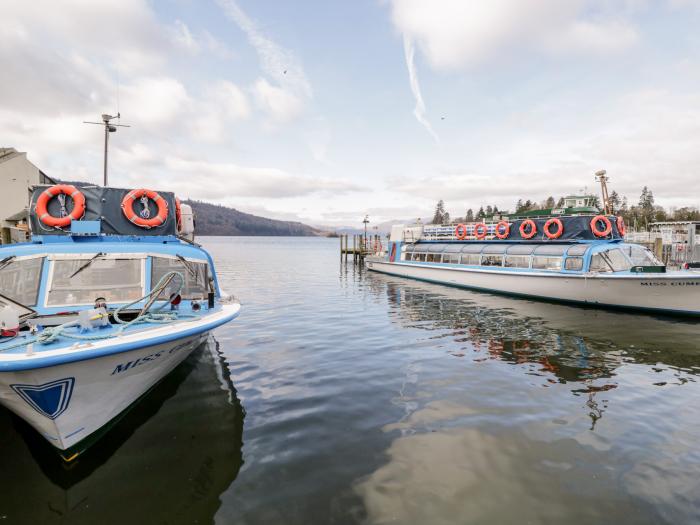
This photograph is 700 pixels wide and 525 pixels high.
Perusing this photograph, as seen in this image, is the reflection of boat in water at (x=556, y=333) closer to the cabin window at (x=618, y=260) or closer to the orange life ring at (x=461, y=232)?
the cabin window at (x=618, y=260)

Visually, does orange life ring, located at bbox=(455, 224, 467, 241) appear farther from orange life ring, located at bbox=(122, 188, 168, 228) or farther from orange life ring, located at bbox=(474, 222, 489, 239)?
orange life ring, located at bbox=(122, 188, 168, 228)

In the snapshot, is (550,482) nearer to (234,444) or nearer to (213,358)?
(234,444)

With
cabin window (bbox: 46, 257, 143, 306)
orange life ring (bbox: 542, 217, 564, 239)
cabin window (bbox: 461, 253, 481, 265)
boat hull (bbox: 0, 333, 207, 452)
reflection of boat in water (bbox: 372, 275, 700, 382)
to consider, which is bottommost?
reflection of boat in water (bbox: 372, 275, 700, 382)

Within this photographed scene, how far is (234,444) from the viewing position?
6340 millimetres

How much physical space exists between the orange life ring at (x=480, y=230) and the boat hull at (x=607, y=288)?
11.4 ft

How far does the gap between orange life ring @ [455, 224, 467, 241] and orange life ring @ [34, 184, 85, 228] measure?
24.7 m

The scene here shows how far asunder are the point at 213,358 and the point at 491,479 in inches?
325

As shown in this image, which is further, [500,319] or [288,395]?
[500,319]

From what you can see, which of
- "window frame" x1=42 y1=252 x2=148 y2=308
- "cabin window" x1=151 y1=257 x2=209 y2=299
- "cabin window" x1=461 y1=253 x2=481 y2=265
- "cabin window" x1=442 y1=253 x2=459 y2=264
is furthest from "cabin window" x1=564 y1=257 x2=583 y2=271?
"window frame" x1=42 y1=252 x2=148 y2=308

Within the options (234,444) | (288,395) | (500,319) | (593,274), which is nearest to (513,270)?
(593,274)

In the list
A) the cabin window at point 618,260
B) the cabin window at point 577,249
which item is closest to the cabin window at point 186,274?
the cabin window at point 577,249

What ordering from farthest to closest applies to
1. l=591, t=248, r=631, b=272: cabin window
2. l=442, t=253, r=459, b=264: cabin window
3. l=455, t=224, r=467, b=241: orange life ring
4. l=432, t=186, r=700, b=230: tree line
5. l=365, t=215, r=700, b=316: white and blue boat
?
1. l=432, t=186, r=700, b=230: tree line
2. l=455, t=224, r=467, b=241: orange life ring
3. l=442, t=253, r=459, b=264: cabin window
4. l=591, t=248, r=631, b=272: cabin window
5. l=365, t=215, r=700, b=316: white and blue boat

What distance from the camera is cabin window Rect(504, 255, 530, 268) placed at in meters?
22.5

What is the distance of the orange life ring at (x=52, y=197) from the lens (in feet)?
29.3
